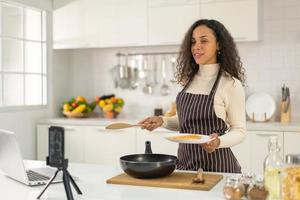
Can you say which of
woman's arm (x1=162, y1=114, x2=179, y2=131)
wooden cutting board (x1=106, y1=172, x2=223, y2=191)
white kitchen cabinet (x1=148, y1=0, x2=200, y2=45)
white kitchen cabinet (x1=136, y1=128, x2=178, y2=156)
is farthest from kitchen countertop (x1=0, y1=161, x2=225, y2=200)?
white kitchen cabinet (x1=148, y1=0, x2=200, y2=45)

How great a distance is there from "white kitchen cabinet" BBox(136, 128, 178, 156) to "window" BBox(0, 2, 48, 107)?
1237 mm

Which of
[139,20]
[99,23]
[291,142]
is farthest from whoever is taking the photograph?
[99,23]

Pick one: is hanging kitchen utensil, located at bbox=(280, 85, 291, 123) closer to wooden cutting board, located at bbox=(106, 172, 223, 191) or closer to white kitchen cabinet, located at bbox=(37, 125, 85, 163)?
white kitchen cabinet, located at bbox=(37, 125, 85, 163)

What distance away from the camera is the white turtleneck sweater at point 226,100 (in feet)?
8.36

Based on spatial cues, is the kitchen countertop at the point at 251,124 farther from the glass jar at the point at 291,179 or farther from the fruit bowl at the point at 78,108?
the glass jar at the point at 291,179

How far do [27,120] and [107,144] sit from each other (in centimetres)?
86

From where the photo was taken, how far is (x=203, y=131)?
108 inches

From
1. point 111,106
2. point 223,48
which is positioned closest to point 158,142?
point 111,106

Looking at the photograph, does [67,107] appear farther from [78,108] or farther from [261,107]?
[261,107]

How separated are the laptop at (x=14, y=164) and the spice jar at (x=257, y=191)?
0.86 metres

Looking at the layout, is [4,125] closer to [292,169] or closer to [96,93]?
[96,93]

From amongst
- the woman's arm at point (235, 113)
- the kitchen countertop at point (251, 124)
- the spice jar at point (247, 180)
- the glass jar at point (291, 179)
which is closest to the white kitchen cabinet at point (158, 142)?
the kitchen countertop at point (251, 124)

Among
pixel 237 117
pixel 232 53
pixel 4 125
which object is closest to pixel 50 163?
pixel 237 117

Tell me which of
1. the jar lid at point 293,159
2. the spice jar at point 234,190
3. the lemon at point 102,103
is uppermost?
the lemon at point 102,103
